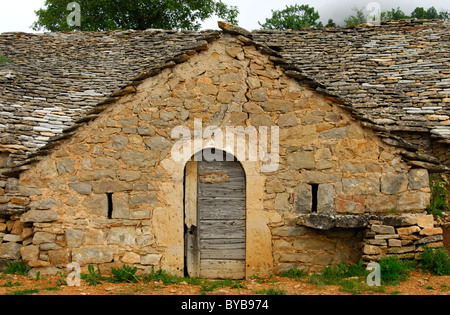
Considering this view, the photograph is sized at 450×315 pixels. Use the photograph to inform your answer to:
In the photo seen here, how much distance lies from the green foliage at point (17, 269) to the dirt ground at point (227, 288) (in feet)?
0.96

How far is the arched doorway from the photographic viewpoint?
21.2 ft

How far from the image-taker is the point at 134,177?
20.7ft

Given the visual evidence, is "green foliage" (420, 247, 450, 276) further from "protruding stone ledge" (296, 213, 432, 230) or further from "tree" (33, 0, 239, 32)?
"tree" (33, 0, 239, 32)

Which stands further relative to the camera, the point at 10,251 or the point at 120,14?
the point at 120,14

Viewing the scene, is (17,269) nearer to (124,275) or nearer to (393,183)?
(124,275)

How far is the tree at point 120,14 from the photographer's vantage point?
58.8ft

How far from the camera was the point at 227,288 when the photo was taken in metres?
5.75

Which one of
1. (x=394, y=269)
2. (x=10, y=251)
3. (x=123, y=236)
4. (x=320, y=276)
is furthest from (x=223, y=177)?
(x=10, y=251)

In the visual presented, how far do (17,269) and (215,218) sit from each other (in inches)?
133

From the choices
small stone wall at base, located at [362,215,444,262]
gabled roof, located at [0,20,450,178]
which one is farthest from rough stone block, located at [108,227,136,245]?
small stone wall at base, located at [362,215,444,262]

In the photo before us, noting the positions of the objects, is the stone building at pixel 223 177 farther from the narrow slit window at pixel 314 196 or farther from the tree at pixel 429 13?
the tree at pixel 429 13

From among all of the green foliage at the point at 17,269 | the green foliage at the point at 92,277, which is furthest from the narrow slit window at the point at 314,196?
the green foliage at the point at 17,269

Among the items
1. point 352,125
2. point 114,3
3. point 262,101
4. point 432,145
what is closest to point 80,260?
point 262,101

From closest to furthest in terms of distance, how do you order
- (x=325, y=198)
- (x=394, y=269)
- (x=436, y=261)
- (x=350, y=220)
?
Answer: 1. (x=394, y=269)
2. (x=436, y=261)
3. (x=350, y=220)
4. (x=325, y=198)
